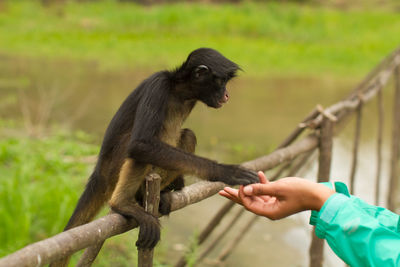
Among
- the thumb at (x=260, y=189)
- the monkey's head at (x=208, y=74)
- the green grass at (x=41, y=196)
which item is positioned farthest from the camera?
the green grass at (x=41, y=196)

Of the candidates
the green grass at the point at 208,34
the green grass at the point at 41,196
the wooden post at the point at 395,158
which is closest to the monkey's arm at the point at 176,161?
the green grass at the point at 41,196

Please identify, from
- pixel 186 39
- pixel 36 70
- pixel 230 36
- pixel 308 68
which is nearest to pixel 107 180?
pixel 36 70

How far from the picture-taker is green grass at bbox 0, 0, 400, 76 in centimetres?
1444

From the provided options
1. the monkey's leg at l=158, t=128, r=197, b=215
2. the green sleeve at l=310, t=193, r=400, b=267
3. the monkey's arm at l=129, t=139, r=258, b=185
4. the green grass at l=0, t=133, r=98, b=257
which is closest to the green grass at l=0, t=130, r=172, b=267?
the green grass at l=0, t=133, r=98, b=257

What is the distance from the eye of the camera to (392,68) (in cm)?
535

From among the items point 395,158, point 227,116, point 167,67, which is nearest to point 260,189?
point 395,158

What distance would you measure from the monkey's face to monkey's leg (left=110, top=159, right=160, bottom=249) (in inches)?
23.9

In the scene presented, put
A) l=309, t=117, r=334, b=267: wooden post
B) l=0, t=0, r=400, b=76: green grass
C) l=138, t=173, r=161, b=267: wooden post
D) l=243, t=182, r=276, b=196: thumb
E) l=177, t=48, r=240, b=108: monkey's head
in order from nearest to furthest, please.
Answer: l=243, t=182, r=276, b=196: thumb, l=138, t=173, r=161, b=267: wooden post, l=177, t=48, r=240, b=108: monkey's head, l=309, t=117, r=334, b=267: wooden post, l=0, t=0, r=400, b=76: green grass

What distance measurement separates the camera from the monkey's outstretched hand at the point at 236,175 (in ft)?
8.43

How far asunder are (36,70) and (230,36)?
705cm

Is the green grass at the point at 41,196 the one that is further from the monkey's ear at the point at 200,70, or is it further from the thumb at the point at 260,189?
the thumb at the point at 260,189

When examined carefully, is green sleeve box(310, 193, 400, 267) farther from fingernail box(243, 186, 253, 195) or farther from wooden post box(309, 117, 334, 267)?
wooden post box(309, 117, 334, 267)

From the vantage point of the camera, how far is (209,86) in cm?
312

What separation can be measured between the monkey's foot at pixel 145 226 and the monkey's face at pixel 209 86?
0.93 meters
